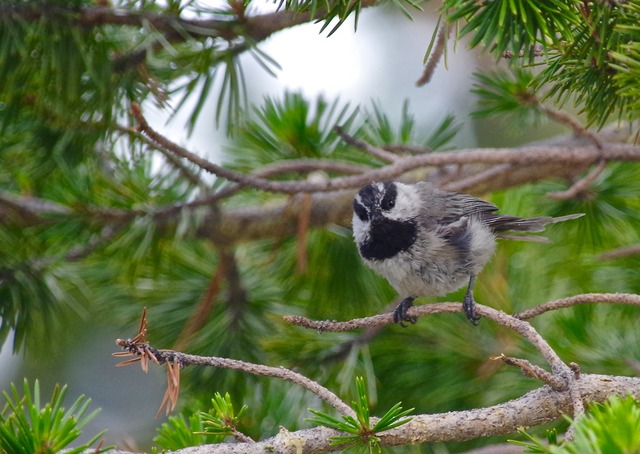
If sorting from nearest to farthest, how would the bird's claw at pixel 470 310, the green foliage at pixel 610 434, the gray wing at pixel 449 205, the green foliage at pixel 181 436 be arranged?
the green foliage at pixel 610 434
the green foliage at pixel 181 436
the bird's claw at pixel 470 310
the gray wing at pixel 449 205

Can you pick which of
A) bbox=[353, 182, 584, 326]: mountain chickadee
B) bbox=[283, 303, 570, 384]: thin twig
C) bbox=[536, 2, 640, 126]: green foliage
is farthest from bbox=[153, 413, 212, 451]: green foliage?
bbox=[536, 2, 640, 126]: green foliage

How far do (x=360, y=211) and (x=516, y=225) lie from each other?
0.47 meters

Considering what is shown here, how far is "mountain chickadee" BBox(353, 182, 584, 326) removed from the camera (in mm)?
2004

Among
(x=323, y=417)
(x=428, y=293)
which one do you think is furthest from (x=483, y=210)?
(x=323, y=417)

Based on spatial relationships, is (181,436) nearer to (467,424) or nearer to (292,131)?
(467,424)

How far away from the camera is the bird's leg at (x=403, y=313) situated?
188 cm

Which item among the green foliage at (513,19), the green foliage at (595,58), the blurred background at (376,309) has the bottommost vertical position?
the blurred background at (376,309)

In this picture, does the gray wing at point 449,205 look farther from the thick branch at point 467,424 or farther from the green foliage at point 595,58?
the thick branch at point 467,424

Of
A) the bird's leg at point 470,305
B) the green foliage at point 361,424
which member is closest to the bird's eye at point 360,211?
the bird's leg at point 470,305

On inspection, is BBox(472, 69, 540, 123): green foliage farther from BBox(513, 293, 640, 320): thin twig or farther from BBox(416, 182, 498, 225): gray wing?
BBox(513, 293, 640, 320): thin twig

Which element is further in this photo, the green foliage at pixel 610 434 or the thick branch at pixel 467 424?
the thick branch at pixel 467 424

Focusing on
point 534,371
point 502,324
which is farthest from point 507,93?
point 534,371

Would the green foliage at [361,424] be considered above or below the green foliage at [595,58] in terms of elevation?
below

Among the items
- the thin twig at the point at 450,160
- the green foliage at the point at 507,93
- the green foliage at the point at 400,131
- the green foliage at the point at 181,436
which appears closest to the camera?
the green foliage at the point at 181,436
